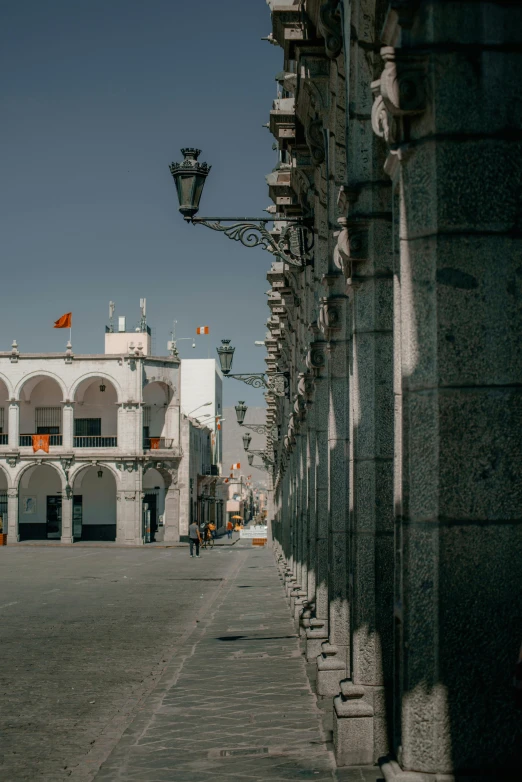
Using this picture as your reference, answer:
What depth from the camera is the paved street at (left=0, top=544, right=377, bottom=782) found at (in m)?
6.81

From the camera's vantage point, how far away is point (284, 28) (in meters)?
10.7

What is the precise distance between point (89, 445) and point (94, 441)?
385 mm

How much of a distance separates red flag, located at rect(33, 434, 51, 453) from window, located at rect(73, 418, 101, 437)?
7.78 ft

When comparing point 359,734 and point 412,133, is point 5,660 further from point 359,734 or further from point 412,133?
point 412,133

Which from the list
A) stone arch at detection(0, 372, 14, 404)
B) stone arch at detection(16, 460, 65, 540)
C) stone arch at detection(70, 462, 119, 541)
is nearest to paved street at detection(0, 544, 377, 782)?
stone arch at detection(0, 372, 14, 404)

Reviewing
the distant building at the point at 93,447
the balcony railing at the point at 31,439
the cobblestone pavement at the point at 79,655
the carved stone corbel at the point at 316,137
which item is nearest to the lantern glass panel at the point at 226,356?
the cobblestone pavement at the point at 79,655

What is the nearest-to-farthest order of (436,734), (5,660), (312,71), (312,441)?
(436,734)
(312,71)
(5,660)
(312,441)

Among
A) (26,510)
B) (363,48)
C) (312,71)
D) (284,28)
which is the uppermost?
(284,28)

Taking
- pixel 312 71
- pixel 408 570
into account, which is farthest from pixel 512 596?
pixel 312 71

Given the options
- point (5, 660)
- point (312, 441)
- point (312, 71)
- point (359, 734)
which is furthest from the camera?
point (312, 441)

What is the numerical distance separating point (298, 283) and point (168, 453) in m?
40.2

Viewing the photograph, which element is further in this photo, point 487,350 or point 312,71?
point 312,71

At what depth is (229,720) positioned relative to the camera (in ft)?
26.9

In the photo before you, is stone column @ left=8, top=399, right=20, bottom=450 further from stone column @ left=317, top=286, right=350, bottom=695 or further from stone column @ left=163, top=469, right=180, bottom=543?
stone column @ left=317, top=286, right=350, bottom=695
